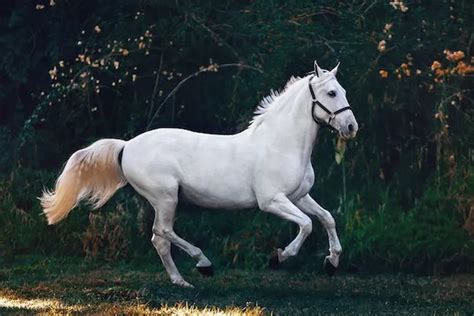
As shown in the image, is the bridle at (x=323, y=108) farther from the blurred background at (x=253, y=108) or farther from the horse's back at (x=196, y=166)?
the blurred background at (x=253, y=108)

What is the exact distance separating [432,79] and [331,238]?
402 cm

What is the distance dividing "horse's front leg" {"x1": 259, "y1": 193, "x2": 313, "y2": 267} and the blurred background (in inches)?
79.4

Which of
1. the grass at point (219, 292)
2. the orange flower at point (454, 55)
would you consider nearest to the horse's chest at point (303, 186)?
the grass at point (219, 292)

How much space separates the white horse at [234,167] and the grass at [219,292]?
0.42 meters

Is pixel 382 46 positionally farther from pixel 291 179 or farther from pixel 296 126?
pixel 291 179

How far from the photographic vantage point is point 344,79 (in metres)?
13.9

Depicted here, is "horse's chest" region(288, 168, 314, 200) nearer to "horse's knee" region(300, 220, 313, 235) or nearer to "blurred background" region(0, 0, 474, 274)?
"horse's knee" region(300, 220, 313, 235)

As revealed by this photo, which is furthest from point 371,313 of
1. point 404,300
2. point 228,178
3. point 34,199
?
point 34,199

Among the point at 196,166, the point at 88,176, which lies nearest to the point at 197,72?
the point at 88,176

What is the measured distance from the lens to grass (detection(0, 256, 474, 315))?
9.55 meters

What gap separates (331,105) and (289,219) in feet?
3.63

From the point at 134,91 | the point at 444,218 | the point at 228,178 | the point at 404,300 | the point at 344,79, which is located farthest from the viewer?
the point at 134,91

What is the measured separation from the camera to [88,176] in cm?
1166

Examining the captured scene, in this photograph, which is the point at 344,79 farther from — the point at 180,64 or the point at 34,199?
the point at 34,199
